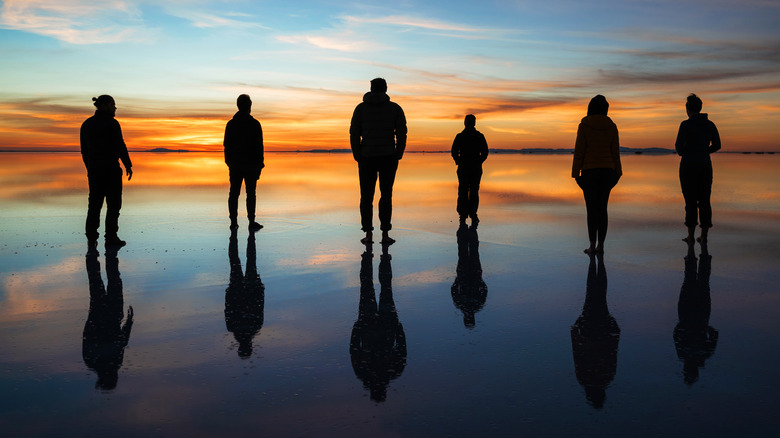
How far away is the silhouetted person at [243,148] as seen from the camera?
1087 centimetres

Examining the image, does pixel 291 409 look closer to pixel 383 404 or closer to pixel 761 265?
pixel 383 404

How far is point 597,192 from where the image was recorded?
8.52 metres

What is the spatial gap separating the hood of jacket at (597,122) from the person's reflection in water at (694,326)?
215 cm

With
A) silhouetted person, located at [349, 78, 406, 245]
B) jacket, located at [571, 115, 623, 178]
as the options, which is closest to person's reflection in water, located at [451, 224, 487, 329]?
silhouetted person, located at [349, 78, 406, 245]

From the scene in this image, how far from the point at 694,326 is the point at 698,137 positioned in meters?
5.71

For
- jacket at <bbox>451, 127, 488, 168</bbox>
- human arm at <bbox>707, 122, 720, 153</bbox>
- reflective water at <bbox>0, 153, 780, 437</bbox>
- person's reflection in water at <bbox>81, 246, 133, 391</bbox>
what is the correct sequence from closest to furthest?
1. reflective water at <bbox>0, 153, 780, 437</bbox>
2. person's reflection in water at <bbox>81, 246, 133, 391</bbox>
3. human arm at <bbox>707, 122, 720, 153</bbox>
4. jacket at <bbox>451, 127, 488, 168</bbox>

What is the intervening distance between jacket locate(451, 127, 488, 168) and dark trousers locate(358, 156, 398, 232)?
98.0 inches

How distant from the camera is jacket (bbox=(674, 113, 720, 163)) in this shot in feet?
31.6

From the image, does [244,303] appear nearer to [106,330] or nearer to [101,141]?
[106,330]

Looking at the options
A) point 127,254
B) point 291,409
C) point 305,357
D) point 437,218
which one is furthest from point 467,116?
point 291,409

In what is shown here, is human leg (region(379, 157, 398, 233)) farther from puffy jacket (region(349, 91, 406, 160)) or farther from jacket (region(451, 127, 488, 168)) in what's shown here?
jacket (region(451, 127, 488, 168))

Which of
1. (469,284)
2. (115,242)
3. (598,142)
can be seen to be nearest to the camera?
(469,284)

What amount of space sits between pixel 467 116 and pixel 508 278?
18.3 ft

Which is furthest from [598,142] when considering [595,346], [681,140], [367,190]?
[595,346]
